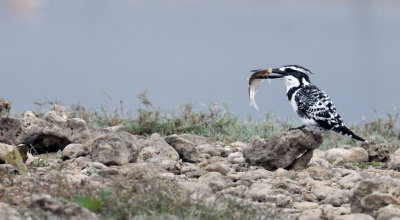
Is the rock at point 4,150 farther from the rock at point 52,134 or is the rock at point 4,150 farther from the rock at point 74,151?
the rock at point 52,134

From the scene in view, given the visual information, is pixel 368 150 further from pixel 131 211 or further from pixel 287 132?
pixel 131 211

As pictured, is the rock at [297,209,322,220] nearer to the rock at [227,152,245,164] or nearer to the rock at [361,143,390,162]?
the rock at [227,152,245,164]

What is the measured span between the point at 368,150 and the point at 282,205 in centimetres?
277

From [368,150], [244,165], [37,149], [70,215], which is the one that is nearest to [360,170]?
[368,150]

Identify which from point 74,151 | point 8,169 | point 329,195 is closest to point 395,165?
point 329,195

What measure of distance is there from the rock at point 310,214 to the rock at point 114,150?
2.23 metres

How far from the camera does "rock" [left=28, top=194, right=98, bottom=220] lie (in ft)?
14.0

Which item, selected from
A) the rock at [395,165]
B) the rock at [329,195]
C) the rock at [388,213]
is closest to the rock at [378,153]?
the rock at [395,165]

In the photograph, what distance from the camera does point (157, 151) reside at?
7.96 meters

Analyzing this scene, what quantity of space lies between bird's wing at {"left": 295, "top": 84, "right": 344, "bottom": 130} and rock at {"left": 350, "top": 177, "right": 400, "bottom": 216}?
Answer: 1.48 m

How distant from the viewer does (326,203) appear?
6281mm

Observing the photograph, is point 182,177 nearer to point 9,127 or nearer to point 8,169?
point 8,169

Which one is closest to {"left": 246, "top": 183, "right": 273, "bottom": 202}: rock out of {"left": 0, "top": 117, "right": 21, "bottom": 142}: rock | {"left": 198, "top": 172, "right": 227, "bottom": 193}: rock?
{"left": 198, "top": 172, "right": 227, "bottom": 193}: rock

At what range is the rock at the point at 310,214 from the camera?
221 inches
